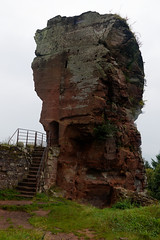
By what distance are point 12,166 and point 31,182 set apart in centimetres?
122

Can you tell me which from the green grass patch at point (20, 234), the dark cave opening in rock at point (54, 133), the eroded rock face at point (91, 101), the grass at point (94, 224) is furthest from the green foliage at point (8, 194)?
the dark cave opening in rock at point (54, 133)

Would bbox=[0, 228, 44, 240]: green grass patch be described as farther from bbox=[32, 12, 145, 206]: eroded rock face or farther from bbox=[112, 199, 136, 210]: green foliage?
bbox=[32, 12, 145, 206]: eroded rock face

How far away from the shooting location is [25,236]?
5.38 m

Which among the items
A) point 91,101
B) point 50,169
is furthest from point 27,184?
point 91,101

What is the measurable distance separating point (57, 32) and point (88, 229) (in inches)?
522

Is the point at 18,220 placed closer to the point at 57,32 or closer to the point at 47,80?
the point at 47,80

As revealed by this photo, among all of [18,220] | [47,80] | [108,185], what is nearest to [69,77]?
[47,80]

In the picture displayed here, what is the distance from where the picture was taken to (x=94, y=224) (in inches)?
278

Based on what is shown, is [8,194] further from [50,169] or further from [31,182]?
[50,169]

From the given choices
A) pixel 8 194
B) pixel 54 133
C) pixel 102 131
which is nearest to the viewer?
pixel 8 194

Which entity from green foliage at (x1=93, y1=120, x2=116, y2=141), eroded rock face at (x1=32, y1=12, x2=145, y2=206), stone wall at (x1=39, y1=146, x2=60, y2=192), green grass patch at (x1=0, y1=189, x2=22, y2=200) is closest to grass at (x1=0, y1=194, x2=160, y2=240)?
green grass patch at (x1=0, y1=189, x2=22, y2=200)

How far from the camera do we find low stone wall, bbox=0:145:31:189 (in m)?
10.5

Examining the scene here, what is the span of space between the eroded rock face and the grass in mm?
4509

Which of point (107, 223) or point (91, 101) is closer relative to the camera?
point (107, 223)
